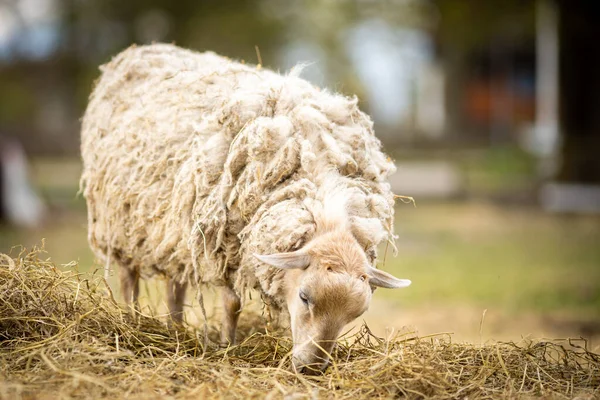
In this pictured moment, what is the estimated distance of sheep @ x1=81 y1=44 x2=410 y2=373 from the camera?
4.18 meters

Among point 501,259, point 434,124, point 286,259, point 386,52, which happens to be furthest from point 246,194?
point 434,124

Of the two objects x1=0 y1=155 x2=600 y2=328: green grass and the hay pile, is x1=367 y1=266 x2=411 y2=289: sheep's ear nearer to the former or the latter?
the hay pile

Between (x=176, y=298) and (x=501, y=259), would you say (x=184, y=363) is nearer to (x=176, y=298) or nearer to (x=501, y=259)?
(x=176, y=298)

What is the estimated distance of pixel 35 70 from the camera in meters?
32.0

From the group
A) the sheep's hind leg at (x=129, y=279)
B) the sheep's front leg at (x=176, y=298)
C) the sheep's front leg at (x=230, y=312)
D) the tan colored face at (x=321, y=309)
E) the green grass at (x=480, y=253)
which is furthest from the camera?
the green grass at (x=480, y=253)

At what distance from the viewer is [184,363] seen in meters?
4.23

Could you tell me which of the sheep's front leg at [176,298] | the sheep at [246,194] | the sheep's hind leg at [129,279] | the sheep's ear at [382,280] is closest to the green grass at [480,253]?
the sheep's hind leg at [129,279]

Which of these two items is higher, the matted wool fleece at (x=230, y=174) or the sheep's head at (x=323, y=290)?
the matted wool fleece at (x=230, y=174)

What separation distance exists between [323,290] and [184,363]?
938 mm

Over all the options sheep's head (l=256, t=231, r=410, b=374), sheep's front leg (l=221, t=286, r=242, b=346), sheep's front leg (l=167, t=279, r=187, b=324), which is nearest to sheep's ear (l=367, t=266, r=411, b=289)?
sheep's head (l=256, t=231, r=410, b=374)

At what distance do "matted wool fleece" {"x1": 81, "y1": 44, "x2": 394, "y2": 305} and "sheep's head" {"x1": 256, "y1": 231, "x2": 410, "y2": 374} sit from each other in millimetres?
188

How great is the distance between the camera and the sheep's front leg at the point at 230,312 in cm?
494

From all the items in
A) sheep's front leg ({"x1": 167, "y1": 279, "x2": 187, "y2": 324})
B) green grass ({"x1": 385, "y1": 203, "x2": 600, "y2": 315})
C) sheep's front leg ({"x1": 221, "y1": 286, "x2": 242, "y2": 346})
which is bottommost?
green grass ({"x1": 385, "y1": 203, "x2": 600, "y2": 315})

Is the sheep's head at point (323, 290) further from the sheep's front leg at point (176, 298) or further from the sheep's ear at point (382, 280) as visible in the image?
the sheep's front leg at point (176, 298)
